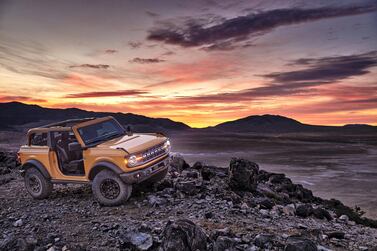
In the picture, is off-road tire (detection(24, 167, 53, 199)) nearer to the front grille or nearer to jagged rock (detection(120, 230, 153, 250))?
the front grille

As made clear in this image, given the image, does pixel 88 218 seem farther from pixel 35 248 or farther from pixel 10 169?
pixel 10 169

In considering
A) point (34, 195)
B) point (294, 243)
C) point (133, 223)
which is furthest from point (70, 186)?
point (294, 243)

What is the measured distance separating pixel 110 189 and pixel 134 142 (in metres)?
1.60

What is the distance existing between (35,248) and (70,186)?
6541mm

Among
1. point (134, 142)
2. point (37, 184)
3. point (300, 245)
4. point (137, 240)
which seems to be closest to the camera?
point (300, 245)

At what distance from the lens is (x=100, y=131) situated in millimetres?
11898

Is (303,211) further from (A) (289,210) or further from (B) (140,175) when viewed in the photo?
(B) (140,175)

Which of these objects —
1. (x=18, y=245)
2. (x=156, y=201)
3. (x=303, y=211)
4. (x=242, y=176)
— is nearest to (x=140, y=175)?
(x=156, y=201)

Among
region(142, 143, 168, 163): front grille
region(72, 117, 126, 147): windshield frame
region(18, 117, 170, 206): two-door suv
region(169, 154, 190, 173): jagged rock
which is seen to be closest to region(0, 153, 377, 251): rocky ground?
region(18, 117, 170, 206): two-door suv

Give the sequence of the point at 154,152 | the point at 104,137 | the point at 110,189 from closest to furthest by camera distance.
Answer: the point at 110,189, the point at 154,152, the point at 104,137

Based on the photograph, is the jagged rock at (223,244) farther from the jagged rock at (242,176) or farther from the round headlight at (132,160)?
the jagged rock at (242,176)

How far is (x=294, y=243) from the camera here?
23.4 ft

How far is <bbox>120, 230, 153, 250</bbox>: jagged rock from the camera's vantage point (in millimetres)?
7844

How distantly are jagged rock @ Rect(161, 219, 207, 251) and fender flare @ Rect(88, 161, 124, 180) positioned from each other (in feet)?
10.9
